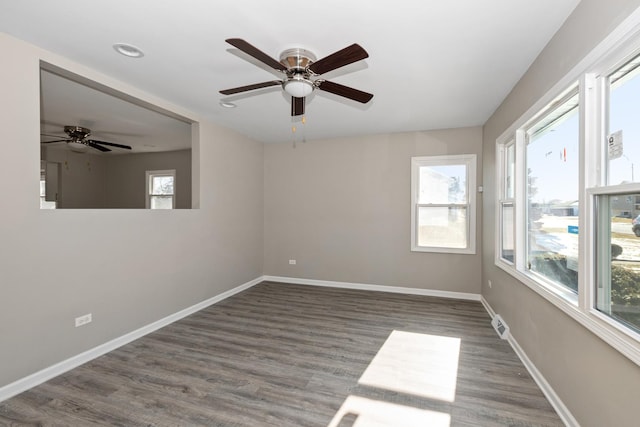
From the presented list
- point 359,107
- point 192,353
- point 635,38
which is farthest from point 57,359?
point 635,38

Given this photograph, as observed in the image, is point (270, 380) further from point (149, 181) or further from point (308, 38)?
point (149, 181)

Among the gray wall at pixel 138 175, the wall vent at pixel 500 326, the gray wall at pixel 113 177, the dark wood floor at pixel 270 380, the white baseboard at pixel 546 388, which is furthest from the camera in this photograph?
the gray wall at pixel 138 175

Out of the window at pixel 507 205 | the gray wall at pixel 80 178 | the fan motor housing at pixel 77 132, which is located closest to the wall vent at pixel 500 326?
the window at pixel 507 205

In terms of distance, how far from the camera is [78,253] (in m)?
2.67

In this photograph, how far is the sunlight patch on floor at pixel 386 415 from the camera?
1924mm

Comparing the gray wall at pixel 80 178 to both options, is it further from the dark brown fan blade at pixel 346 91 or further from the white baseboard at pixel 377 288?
the dark brown fan blade at pixel 346 91

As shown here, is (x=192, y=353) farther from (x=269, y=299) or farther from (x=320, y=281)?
(x=320, y=281)

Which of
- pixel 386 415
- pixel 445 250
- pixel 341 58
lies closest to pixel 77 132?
pixel 341 58

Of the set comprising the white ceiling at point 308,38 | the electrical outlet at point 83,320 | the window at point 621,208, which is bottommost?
the electrical outlet at point 83,320

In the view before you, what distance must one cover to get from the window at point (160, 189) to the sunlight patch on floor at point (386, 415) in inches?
239

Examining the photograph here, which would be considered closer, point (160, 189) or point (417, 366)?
point (417, 366)

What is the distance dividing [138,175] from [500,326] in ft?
24.7

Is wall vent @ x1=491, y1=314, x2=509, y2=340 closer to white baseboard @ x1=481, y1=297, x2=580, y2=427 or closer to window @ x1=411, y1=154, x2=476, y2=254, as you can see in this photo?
white baseboard @ x1=481, y1=297, x2=580, y2=427

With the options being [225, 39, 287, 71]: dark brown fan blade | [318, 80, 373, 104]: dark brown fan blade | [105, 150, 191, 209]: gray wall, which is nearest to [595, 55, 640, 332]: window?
[318, 80, 373, 104]: dark brown fan blade
